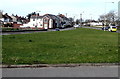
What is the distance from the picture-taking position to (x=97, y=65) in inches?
344

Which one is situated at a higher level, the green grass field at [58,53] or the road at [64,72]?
the green grass field at [58,53]

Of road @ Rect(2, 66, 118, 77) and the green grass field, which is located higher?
the green grass field

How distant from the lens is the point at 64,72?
7656mm

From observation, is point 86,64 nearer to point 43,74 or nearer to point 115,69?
point 115,69

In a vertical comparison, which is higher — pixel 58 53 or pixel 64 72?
pixel 58 53

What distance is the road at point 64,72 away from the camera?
727 cm

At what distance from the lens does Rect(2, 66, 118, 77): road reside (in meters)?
7.27

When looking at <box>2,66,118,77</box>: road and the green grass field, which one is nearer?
<box>2,66,118,77</box>: road

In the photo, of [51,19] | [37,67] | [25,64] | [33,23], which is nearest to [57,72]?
[37,67]

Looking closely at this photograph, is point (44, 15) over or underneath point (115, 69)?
over

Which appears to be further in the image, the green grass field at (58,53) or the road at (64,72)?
the green grass field at (58,53)

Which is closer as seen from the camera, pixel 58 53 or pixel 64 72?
pixel 64 72

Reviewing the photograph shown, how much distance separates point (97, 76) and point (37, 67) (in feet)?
7.60

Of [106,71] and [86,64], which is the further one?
[86,64]
